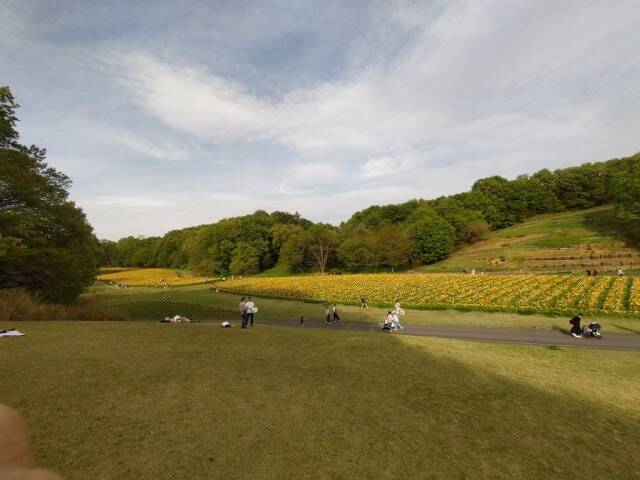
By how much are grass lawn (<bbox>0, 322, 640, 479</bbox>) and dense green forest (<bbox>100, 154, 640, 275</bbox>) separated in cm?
7600

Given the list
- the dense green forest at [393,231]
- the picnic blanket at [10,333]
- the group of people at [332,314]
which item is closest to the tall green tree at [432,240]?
the dense green forest at [393,231]

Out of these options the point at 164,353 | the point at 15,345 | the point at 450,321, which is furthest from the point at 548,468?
the point at 450,321

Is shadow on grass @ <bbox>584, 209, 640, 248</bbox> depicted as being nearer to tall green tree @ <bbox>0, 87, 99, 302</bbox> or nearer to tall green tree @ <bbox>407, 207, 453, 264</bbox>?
tall green tree @ <bbox>407, 207, 453, 264</bbox>

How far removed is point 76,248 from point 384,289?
113 feet

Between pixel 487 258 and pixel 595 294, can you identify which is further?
pixel 487 258

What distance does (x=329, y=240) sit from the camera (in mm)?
98188

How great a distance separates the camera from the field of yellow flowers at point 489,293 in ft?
99.2

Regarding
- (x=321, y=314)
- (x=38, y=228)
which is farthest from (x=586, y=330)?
(x=38, y=228)

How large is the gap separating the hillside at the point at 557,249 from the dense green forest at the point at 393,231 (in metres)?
5.03

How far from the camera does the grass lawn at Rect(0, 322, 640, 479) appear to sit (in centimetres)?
716

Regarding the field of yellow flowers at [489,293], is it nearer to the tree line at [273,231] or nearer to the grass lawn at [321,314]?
the grass lawn at [321,314]

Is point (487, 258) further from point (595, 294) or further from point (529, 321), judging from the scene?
point (529, 321)

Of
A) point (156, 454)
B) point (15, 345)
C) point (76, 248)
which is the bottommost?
point (156, 454)

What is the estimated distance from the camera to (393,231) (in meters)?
93.5
